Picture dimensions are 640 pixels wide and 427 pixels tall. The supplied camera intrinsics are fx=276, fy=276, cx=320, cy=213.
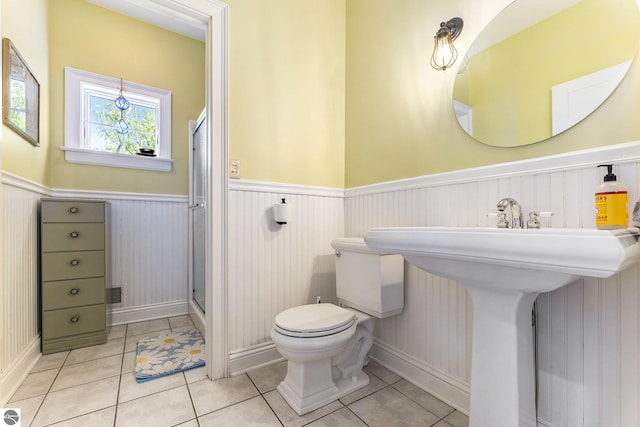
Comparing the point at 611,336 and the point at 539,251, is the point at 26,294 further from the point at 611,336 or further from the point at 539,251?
the point at 611,336

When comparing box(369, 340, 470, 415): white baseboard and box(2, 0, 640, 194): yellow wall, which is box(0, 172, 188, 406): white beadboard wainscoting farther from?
box(369, 340, 470, 415): white baseboard

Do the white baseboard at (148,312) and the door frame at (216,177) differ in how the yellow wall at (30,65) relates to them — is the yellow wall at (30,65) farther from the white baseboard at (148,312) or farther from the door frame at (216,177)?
the white baseboard at (148,312)

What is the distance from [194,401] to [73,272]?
1.30 meters

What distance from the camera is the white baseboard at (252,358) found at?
62.3 inches

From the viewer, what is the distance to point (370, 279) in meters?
1.49

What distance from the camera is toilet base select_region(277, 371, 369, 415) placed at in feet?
4.19

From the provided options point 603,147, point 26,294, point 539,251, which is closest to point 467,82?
point 603,147

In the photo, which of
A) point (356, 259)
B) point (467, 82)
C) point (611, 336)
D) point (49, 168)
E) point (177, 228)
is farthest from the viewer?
point (177, 228)

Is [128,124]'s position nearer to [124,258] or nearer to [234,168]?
[124,258]

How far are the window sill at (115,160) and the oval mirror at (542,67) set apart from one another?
246cm

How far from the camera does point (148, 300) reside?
2467 millimetres

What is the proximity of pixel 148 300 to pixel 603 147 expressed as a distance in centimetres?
A: 309

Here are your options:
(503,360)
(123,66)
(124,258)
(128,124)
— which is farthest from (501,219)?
(123,66)

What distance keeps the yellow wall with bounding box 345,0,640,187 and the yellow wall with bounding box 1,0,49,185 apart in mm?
1909
